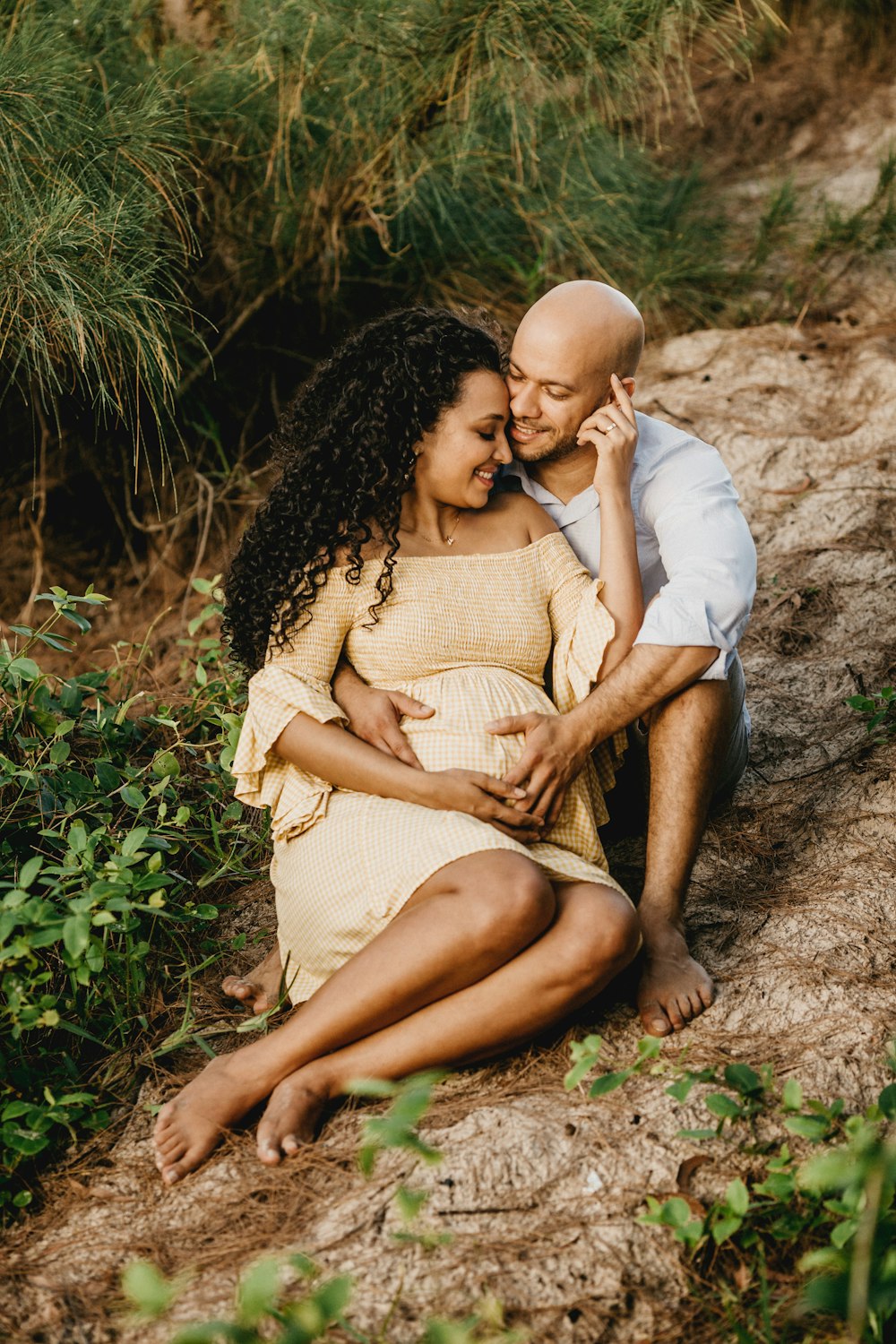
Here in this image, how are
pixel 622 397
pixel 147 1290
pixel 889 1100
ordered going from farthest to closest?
1. pixel 622 397
2. pixel 889 1100
3. pixel 147 1290

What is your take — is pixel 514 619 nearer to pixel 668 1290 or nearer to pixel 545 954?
pixel 545 954

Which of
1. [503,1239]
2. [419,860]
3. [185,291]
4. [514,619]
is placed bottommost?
[503,1239]

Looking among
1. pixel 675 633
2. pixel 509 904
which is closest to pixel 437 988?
pixel 509 904

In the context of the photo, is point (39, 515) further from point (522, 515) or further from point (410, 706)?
point (410, 706)

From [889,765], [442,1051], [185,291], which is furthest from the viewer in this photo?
[185,291]

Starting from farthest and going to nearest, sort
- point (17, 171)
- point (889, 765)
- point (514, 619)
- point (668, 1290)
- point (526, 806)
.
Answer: point (17, 171) < point (889, 765) < point (514, 619) < point (526, 806) < point (668, 1290)

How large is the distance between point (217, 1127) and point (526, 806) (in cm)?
82

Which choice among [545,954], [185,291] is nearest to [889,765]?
[545,954]

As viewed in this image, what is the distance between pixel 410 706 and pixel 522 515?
588 mm

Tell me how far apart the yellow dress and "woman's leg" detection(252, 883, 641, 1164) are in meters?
0.18

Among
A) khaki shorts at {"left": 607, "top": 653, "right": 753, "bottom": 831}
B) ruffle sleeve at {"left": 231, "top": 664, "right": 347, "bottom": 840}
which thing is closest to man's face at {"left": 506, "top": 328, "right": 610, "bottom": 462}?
khaki shorts at {"left": 607, "top": 653, "right": 753, "bottom": 831}

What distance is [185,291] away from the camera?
3.98 m

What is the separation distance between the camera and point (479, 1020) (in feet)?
6.63

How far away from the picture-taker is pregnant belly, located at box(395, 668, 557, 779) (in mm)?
2266
